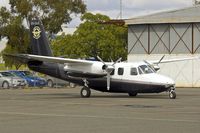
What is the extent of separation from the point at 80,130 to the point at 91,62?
21.9m

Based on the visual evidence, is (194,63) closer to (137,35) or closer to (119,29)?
(137,35)

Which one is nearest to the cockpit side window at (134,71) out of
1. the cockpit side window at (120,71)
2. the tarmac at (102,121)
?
the cockpit side window at (120,71)

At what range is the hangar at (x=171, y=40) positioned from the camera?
6281cm

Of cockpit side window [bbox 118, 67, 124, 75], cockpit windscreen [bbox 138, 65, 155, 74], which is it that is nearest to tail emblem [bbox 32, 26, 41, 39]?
cockpit side window [bbox 118, 67, 124, 75]

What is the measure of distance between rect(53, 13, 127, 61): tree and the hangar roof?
1659 centimetres

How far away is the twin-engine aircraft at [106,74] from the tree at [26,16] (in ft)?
111

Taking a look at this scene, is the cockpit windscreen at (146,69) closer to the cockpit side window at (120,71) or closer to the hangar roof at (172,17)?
the cockpit side window at (120,71)

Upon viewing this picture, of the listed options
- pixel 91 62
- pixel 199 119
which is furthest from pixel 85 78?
pixel 199 119

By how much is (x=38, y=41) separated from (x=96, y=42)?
4218 cm

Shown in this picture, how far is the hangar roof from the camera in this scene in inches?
2506

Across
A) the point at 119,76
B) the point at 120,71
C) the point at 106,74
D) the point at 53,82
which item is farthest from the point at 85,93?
the point at 53,82

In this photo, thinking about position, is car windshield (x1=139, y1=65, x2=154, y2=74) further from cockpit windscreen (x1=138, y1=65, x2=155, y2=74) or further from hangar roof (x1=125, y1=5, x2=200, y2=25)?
hangar roof (x1=125, y1=5, x2=200, y2=25)

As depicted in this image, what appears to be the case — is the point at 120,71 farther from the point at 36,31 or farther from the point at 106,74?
the point at 36,31

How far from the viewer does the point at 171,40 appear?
212 feet
